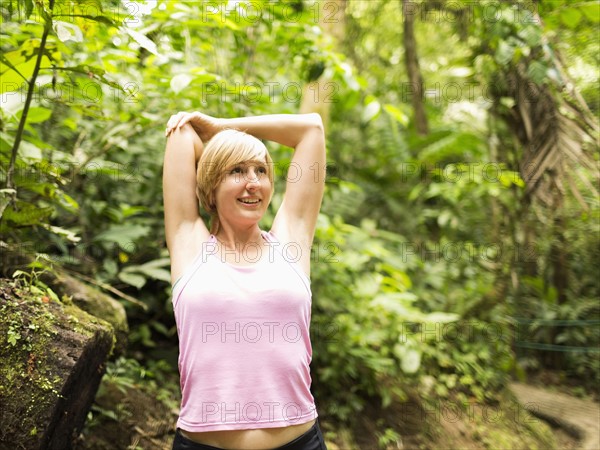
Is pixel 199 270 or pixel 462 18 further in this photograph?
pixel 462 18

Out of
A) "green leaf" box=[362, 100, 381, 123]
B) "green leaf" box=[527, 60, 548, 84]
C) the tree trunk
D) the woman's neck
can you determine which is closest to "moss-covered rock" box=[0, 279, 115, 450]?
the woman's neck

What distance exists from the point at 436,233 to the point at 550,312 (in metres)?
1.63

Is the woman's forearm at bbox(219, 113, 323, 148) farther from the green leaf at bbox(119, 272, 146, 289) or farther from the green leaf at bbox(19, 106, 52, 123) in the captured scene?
the green leaf at bbox(119, 272, 146, 289)

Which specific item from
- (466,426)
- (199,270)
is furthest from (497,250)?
(199,270)

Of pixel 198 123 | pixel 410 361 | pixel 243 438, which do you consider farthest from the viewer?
pixel 410 361

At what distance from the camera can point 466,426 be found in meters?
3.77

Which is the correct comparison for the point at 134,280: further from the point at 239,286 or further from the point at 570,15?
the point at 570,15

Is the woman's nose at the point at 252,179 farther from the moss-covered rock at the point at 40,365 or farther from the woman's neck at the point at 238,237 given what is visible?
the moss-covered rock at the point at 40,365

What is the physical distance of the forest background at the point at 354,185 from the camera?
2.21m

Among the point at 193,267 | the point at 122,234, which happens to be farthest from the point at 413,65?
the point at 193,267

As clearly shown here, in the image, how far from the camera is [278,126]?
179 cm

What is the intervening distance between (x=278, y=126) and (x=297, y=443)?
992mm

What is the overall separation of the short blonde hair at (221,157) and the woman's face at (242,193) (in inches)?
0.7

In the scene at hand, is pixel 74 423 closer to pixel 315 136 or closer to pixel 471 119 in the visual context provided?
pixel 315 136
